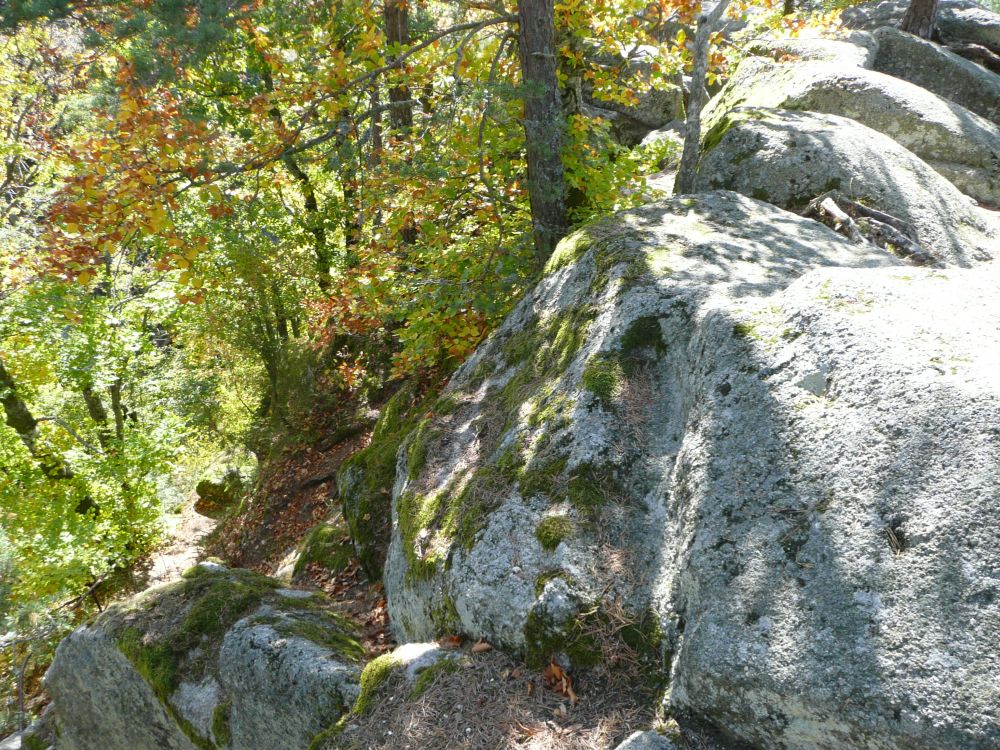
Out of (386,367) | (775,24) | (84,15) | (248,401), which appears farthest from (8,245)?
(775,24)

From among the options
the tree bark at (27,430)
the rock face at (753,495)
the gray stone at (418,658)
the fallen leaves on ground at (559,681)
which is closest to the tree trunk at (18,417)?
the tree bark at (27,430)

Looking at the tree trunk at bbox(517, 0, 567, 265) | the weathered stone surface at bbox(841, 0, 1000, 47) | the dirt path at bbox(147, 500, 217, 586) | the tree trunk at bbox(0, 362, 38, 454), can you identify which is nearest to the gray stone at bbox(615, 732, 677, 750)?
the tree trunk at bbox(517, 0, 567, 265)

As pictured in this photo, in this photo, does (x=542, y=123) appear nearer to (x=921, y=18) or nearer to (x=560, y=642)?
(x=560, y=642)

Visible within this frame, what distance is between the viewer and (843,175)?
23.6 ft

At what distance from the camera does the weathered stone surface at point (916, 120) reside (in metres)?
9.19

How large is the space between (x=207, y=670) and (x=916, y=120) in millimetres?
10678

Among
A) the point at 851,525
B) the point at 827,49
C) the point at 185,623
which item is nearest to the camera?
the point at 851,525

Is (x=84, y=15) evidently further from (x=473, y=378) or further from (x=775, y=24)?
(x=775, y=24)

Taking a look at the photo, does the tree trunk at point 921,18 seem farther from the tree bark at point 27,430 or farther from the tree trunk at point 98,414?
the tree bark at point 27,430

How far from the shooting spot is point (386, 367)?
41.0ft

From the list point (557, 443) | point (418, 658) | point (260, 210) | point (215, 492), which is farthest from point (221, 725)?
point (215, 492)

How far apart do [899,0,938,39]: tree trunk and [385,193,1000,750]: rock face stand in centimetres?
1060

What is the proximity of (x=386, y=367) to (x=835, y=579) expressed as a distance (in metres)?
10.5

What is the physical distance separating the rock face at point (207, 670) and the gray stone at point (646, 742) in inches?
79.9
